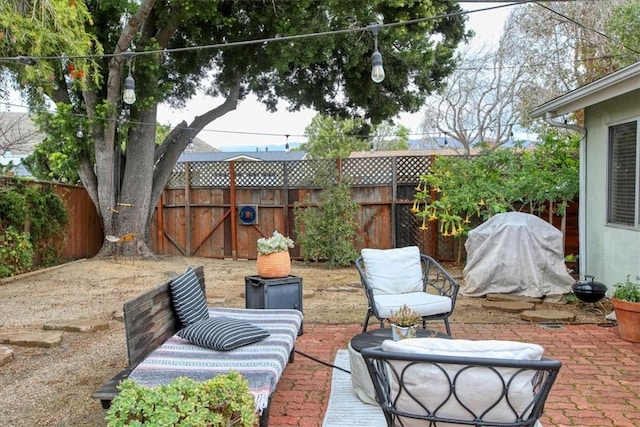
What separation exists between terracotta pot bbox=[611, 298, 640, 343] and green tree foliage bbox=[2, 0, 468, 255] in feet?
16.1

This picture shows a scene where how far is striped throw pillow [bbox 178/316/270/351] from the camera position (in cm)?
306

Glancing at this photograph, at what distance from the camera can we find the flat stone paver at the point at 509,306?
584 centimetres

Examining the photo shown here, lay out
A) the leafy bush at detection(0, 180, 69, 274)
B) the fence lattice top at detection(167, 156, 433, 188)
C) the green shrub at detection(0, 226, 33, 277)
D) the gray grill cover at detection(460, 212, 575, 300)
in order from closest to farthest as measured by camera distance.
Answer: the gray grill cover at detection(460, 212, 575, 300) → the green shrub at detection(0, 226, 33, 277) → the leafy bush at detection(0, 180, 69, 274) → the fence lattice top at detection(167, 156, 433, 188)

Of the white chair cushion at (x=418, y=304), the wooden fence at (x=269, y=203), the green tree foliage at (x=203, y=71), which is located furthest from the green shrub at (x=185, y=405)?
the wooden fence at (x=269, y=203)

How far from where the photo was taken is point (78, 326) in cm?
509

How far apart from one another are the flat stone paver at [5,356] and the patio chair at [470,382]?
10.7 feet

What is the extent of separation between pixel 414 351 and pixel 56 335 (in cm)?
380

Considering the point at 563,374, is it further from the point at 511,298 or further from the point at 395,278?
the point at 511,298

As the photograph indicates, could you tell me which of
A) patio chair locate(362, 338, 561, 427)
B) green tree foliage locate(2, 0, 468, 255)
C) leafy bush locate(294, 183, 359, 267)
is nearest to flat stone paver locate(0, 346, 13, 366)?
patio chair locate(362, 338, 561, 427)

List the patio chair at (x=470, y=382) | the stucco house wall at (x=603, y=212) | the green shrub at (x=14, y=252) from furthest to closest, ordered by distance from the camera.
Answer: the green shrub at (x=14, y=252), the stucco house wall at (x=603, y=212), the patio chair at (x=470, y=382)

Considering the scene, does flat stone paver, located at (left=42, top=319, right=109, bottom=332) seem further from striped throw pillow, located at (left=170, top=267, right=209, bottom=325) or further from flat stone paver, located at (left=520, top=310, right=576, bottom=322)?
flat stone paver, located at (left=520, top=310, right=576, bottom=322)

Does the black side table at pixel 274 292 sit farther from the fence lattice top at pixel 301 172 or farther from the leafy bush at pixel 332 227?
the fence lattice top at pixel 301 172

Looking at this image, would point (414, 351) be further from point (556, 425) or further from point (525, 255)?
point (525, 255)

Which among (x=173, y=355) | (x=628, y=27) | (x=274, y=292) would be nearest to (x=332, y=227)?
(x=274, y=292)
